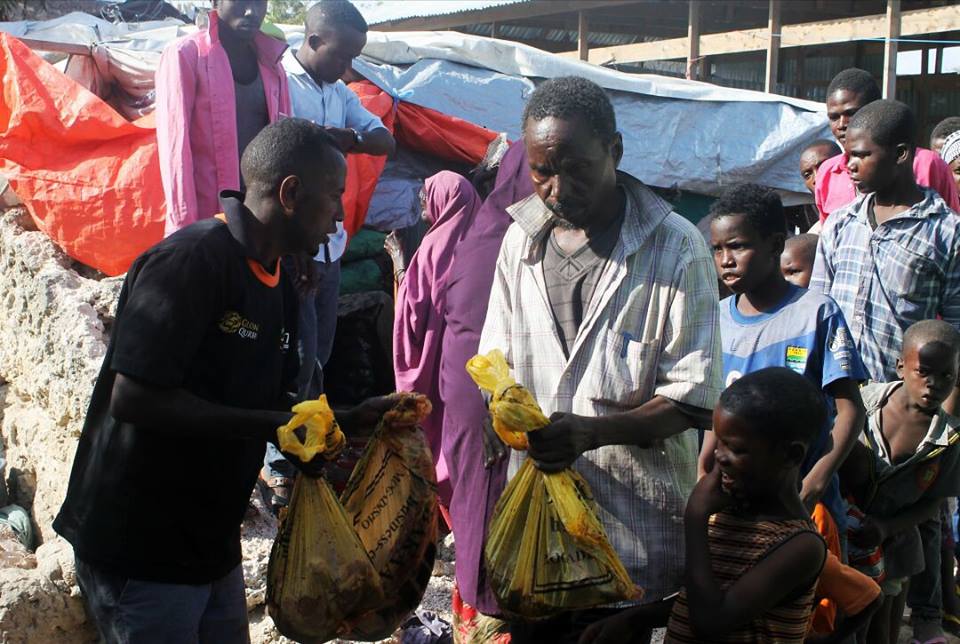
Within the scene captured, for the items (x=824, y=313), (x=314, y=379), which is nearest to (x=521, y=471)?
(x=824, y=313)

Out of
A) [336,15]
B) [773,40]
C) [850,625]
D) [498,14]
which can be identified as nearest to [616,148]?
[850,625]

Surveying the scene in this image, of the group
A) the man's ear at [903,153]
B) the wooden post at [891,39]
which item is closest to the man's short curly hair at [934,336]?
the man's ear at [903,153]

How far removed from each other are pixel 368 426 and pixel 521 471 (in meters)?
0.48

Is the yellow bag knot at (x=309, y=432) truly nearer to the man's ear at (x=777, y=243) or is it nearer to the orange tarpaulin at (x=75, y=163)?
the man's ear at (x=777, y=243)

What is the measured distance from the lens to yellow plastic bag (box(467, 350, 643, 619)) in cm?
226

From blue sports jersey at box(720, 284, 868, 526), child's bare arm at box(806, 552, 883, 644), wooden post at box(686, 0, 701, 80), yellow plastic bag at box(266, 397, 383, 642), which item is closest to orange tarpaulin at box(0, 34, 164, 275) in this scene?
yellow plastic bag at box(266, 397, 383, 642)

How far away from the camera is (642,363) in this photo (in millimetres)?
2389

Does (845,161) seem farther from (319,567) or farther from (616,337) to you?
(319,567)

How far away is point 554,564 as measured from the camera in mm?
2305

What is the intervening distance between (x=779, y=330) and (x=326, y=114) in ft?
9.59

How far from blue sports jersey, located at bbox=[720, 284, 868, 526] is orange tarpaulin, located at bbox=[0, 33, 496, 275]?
10.1 feet

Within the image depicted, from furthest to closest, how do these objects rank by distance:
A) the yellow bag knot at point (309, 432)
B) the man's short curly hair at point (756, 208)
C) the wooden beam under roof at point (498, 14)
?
the wooden beam under roof at point (498, 14), the man's short curly hair at point (756, 208), the yellow bag knot at point (309, 432)

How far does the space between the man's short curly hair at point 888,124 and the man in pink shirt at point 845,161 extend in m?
0.93

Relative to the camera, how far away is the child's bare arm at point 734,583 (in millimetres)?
2373
